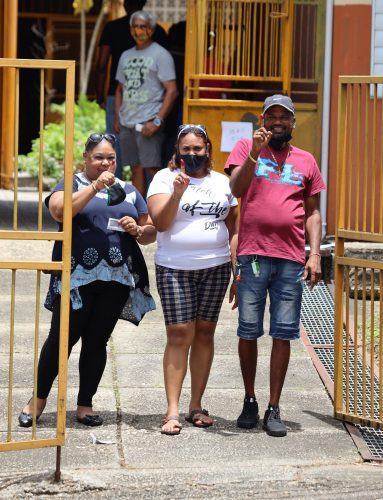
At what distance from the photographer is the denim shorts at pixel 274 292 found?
6.53 metres

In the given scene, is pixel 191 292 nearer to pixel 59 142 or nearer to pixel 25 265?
pixel 25 265

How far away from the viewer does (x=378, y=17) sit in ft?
34.3

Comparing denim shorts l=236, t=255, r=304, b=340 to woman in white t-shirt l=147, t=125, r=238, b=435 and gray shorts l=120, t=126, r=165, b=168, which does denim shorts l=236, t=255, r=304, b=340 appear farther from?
gray shorts l=120, t=126, r=165, b=168

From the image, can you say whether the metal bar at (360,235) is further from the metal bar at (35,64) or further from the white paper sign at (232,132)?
the white paper sign at (232,132)

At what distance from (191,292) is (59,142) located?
8669 millimetres

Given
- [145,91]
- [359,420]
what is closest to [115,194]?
[359,420]

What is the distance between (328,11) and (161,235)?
4.66 m

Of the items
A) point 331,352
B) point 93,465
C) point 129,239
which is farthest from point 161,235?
point 331,352

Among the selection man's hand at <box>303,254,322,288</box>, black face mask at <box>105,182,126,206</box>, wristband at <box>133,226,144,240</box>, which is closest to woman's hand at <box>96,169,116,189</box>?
black face mask at <box>105,182,126,206</box>

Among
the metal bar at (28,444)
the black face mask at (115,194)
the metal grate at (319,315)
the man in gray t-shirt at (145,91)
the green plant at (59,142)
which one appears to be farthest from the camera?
the green plant at (59,142)

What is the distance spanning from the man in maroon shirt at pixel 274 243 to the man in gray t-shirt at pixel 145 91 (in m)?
4.05

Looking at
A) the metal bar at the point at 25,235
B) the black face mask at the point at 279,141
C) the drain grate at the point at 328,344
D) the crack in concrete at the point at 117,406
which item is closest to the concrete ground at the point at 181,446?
the crack in concrete at the point at 117,406

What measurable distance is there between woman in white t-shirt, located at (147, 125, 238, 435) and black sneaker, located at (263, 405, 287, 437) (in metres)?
0.32

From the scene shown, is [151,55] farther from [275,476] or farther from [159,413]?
[275,476]
